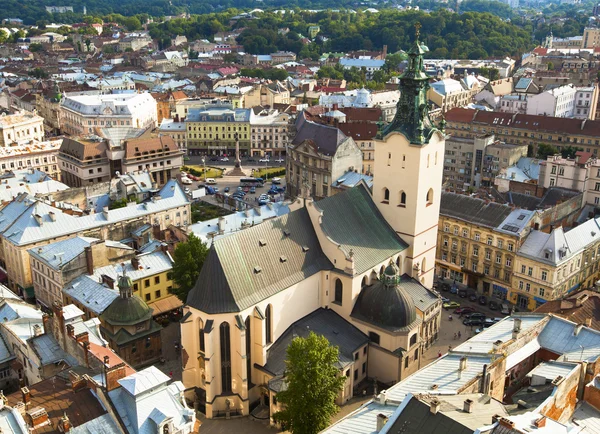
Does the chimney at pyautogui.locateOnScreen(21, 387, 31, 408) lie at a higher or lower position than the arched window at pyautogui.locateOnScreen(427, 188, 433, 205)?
lower

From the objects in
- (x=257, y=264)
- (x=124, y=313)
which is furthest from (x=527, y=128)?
(x=124, y=313)

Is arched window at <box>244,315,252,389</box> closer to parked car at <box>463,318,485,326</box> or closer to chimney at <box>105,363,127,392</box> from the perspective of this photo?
chimney at <box>105,363,127,392</box>

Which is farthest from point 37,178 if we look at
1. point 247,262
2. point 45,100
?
point 45,100

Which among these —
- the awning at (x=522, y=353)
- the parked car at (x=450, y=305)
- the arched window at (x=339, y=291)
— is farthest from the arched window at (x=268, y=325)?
the parked car at (x=450, y=305)

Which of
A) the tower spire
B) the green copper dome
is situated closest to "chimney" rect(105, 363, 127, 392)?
the green copper dome

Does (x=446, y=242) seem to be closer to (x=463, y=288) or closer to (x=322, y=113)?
(x=463, y=288)

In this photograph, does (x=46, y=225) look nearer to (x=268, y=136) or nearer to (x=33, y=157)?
(x=33, y=157)
